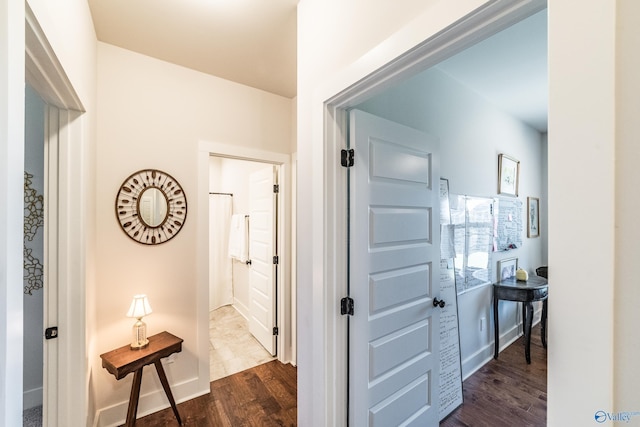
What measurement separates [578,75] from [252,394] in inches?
104

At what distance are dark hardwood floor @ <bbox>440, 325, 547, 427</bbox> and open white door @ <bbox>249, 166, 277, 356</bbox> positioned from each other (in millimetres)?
1771

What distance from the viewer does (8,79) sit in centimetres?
56

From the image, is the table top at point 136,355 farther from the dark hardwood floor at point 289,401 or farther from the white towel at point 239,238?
the white towel at point 239,238

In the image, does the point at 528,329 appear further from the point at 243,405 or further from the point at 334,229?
the point at 243,405

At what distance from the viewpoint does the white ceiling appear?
1.73 metres

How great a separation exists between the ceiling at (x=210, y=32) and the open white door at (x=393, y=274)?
92 cm

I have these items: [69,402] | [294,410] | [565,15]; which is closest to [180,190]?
[69,402]

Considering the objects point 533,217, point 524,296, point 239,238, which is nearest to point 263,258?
point 239,238

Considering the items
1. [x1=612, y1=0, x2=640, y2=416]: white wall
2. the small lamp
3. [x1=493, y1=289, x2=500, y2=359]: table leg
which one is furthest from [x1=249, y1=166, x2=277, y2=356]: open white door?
[x1=612, y1=0, x2=640, y2=416]: white wall

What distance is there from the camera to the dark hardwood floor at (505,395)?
1.91 meters

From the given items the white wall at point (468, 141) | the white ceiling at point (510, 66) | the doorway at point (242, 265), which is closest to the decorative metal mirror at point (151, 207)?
the doorway at point (242, 265)

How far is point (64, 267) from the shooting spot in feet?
4.40

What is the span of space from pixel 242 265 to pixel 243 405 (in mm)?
2111

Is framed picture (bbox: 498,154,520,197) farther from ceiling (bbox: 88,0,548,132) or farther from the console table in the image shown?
the console table
